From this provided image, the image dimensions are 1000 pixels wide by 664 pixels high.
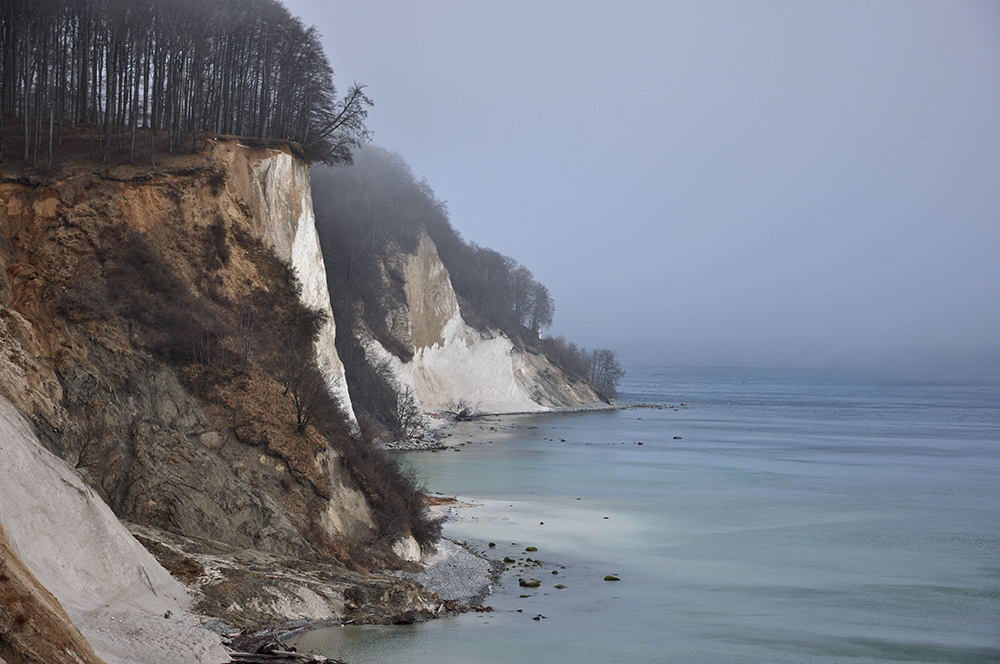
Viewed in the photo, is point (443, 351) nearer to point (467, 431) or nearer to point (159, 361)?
point (467, 431)

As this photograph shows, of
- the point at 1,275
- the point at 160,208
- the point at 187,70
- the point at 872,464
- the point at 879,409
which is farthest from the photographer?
the point at 879,409

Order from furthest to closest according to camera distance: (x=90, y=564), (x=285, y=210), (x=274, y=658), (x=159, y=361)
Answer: (x=285, y=210) < (x=159, y=361) < (x=90, y=564) < (x=274, y=658)

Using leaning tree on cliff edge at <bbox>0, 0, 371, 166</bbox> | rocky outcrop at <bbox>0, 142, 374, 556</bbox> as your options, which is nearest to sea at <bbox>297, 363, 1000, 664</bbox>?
rocky outcrop at <bbox>0, 142, 374, 556</bbox>

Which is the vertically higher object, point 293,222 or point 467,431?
point 293,222

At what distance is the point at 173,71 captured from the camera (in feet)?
103

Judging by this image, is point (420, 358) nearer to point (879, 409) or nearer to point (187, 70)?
point (187, 70)

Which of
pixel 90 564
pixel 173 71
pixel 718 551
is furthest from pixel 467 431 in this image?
pixel 90 564

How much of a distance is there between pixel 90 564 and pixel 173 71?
24862mm

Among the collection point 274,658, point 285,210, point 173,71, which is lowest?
point 274,658

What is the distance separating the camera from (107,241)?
21328mm

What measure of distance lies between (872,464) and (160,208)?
4641 centimetres

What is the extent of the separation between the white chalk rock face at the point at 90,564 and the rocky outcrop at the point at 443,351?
50464 millimetres

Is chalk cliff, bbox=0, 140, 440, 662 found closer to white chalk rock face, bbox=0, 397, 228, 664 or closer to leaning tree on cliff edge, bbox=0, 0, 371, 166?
white chalk rock face, bbox=0, 397, 228, 664

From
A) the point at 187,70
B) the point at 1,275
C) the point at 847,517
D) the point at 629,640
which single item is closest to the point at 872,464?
the point at 847,517
